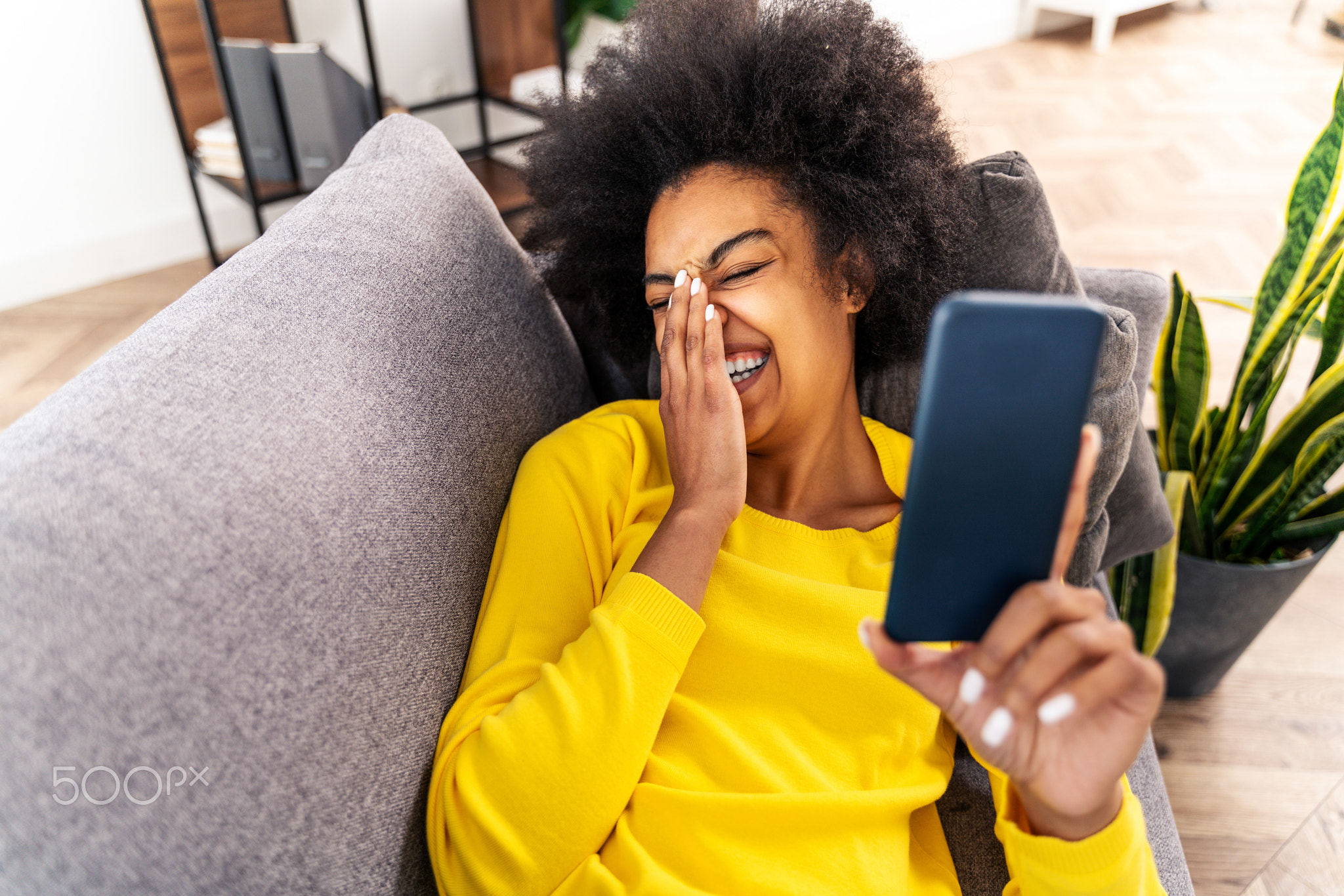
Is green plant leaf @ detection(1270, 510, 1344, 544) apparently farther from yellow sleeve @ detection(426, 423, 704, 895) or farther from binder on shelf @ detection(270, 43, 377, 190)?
binder on shelf @ detection(270, 43, 377, 190)

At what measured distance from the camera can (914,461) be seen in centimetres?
60

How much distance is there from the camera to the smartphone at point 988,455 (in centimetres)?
55

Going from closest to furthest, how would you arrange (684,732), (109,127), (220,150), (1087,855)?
(1087,855)
(684,732)
(220,150)
(109,127)

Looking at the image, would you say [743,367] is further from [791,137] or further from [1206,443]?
[1206,443]

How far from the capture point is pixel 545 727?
86 centimetres

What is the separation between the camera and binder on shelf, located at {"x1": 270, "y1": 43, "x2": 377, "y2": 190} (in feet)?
8.75

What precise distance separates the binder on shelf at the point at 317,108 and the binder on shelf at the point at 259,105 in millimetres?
30

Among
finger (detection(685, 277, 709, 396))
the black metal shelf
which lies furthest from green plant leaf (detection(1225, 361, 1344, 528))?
the black metal shelf

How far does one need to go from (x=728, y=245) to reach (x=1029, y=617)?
0.64 metres

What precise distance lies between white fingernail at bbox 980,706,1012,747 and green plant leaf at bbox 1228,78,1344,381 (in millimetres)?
1173

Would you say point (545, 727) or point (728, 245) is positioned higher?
point (728, 245)

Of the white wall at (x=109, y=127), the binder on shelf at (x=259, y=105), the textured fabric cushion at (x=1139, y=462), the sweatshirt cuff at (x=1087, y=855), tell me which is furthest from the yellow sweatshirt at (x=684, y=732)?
the white wall at (x=109, y=127)

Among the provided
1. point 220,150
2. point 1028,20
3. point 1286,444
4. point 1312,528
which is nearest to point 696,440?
point 1286,444

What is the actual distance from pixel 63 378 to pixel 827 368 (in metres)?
2.85
